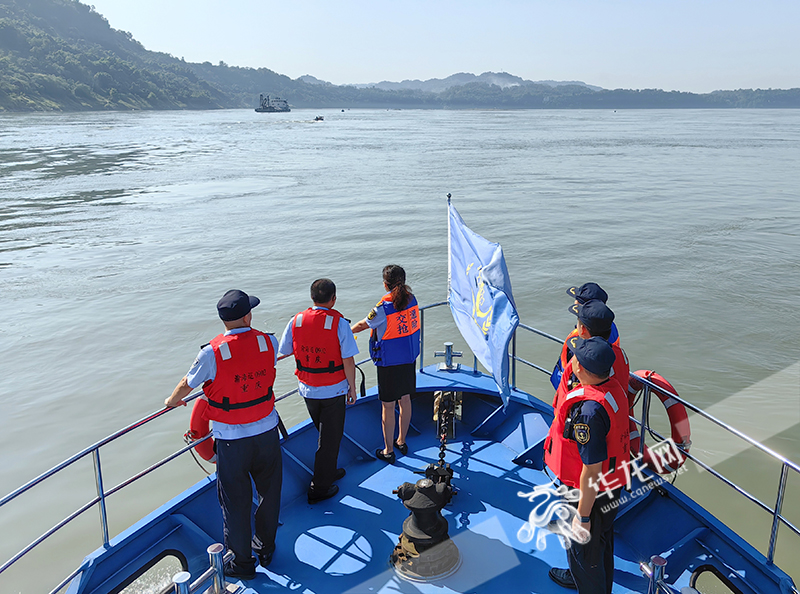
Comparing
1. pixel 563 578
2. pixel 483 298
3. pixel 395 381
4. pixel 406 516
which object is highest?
pixel 483 298

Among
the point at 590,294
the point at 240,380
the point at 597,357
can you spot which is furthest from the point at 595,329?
the point at 240,380

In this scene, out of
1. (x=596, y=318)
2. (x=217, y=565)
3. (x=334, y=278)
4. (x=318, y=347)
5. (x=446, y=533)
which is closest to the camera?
(x=217, y=565)

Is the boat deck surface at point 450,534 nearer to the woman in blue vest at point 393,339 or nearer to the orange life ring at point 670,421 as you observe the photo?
the orange life ring at point 670,421

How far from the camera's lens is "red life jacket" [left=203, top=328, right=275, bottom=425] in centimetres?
361

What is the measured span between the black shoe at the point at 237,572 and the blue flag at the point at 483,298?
2091 mm

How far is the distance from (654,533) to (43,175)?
43.0 metres

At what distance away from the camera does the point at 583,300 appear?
4.05 meters

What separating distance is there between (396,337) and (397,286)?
1.47 feet

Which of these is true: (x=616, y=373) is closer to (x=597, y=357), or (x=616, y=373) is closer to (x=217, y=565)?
(x=597, y=357)

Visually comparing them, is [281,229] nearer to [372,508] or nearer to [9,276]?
[9,276]

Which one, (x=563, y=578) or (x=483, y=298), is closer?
(x=563, y=578)

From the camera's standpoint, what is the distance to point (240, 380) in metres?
3.66

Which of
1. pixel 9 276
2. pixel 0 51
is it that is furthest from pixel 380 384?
pixel 0 51

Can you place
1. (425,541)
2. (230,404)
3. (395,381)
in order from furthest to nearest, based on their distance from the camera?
(395,381)
(425,541)
(230,404)
